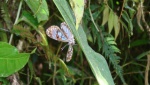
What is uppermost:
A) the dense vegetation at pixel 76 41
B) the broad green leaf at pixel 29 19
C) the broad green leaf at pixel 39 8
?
the broad green leaf at pixel 39 8

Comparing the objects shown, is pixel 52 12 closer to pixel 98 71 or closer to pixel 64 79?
pixel 64 79

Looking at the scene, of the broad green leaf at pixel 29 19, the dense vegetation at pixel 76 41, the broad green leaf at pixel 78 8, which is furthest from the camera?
the broad green leaf at pixel 29 19

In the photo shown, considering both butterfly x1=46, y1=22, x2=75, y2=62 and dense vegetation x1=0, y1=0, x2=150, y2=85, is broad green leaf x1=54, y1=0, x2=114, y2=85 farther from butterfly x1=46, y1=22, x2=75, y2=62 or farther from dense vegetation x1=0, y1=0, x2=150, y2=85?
butterfly x1=46, y1=22, x2=75, y2=62

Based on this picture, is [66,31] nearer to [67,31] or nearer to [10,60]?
[67,31]

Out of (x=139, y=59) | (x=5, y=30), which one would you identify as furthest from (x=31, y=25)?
(x=139, y=59)

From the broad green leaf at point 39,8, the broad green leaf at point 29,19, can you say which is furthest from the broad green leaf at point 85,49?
the broad green leaf at point 29,19

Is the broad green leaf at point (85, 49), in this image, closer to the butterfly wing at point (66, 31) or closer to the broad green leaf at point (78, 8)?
the broad green leaf at point (78, 8)

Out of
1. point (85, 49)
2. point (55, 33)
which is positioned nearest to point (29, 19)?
point (55, 33)
